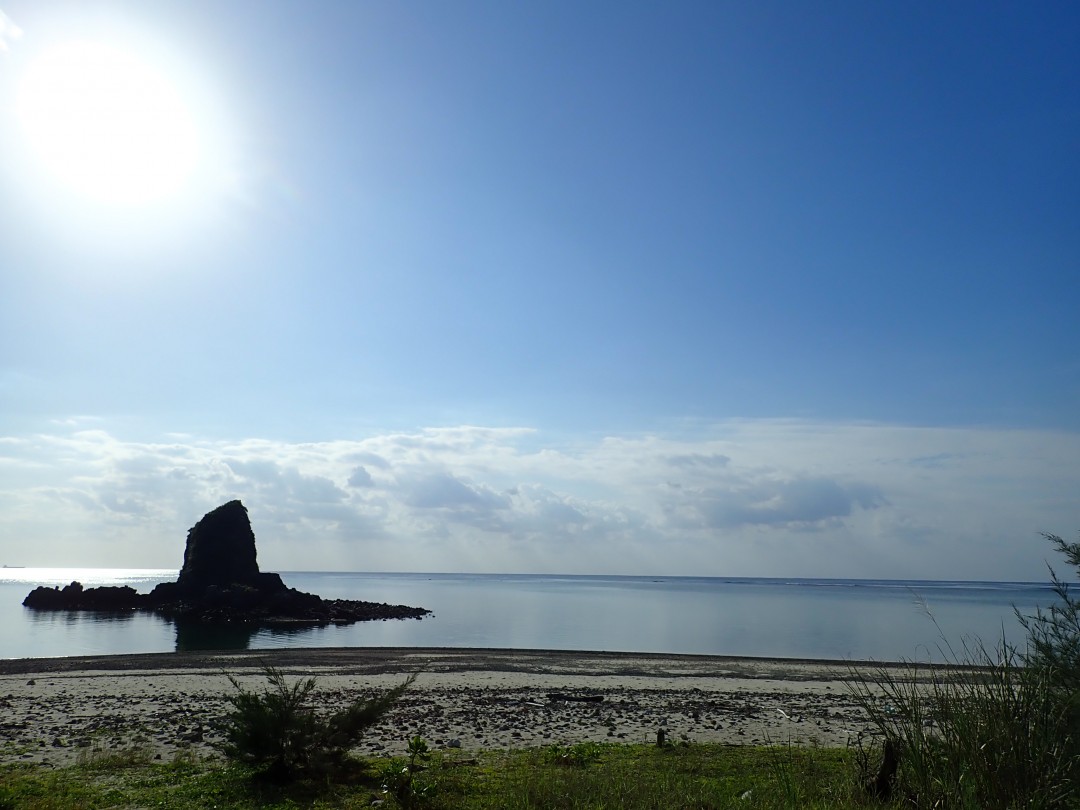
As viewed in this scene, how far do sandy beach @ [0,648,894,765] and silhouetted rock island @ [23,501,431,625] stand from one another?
43.8m

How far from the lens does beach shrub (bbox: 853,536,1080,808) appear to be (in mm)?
7621

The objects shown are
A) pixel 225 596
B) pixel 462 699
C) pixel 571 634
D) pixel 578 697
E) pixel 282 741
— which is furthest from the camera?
pixel 225 596

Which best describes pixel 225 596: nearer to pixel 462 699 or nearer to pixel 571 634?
pixel 571 634

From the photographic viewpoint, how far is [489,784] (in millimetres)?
11836

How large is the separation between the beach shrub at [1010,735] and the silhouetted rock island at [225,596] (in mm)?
76986

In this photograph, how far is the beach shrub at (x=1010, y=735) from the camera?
7621mm

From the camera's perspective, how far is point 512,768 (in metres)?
13.4

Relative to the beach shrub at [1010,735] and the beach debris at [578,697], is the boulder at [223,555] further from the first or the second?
the beach shrub at [1010,735]

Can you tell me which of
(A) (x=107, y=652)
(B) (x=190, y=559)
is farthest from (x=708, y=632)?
→ (B) (x=190, y=559)

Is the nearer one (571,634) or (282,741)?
(282,741)

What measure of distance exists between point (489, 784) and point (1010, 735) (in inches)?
305

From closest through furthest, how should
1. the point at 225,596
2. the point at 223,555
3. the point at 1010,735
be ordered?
the point at 1010,735, the point at 225,596, the point at 223,555

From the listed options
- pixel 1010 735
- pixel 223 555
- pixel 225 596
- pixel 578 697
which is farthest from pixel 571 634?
pixel 223 555

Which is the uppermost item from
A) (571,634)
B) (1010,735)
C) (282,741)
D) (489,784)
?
(1010,735)
